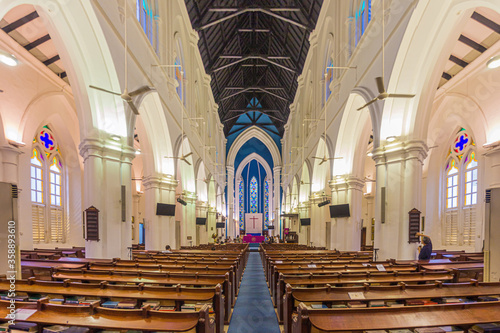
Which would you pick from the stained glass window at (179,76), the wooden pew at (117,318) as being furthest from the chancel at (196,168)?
the stained glass window at (179,76)

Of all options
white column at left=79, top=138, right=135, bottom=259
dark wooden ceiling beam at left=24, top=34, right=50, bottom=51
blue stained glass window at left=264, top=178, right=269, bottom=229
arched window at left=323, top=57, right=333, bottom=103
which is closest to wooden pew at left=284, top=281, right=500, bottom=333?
white column at left=79, top=138, right=135, bottom=259

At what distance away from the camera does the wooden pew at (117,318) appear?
7.00ft

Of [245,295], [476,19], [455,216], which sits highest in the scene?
[476,19]

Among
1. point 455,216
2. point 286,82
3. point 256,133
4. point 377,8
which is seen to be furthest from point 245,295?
point 256,133

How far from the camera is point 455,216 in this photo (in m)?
11.1

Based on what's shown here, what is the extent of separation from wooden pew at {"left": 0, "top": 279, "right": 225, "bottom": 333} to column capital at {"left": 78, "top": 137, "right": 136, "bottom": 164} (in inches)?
150

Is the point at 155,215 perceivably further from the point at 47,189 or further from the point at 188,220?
the point at 47,189

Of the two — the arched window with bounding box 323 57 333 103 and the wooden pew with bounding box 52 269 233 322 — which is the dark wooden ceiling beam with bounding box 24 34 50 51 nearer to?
the wooden pew with bounding box 52 269 233 322

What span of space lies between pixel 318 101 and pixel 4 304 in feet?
46.1

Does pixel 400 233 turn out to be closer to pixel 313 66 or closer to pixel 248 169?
pixel 313 66

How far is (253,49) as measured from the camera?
75.8 ft

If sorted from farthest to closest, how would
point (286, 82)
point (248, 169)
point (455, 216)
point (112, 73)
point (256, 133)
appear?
point (248, 169) → point (256, 133) → point (286, 82) → point (455, 216) → point (112, 73)

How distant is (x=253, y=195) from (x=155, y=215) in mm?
24772

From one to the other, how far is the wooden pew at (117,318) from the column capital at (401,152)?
21.3ft
